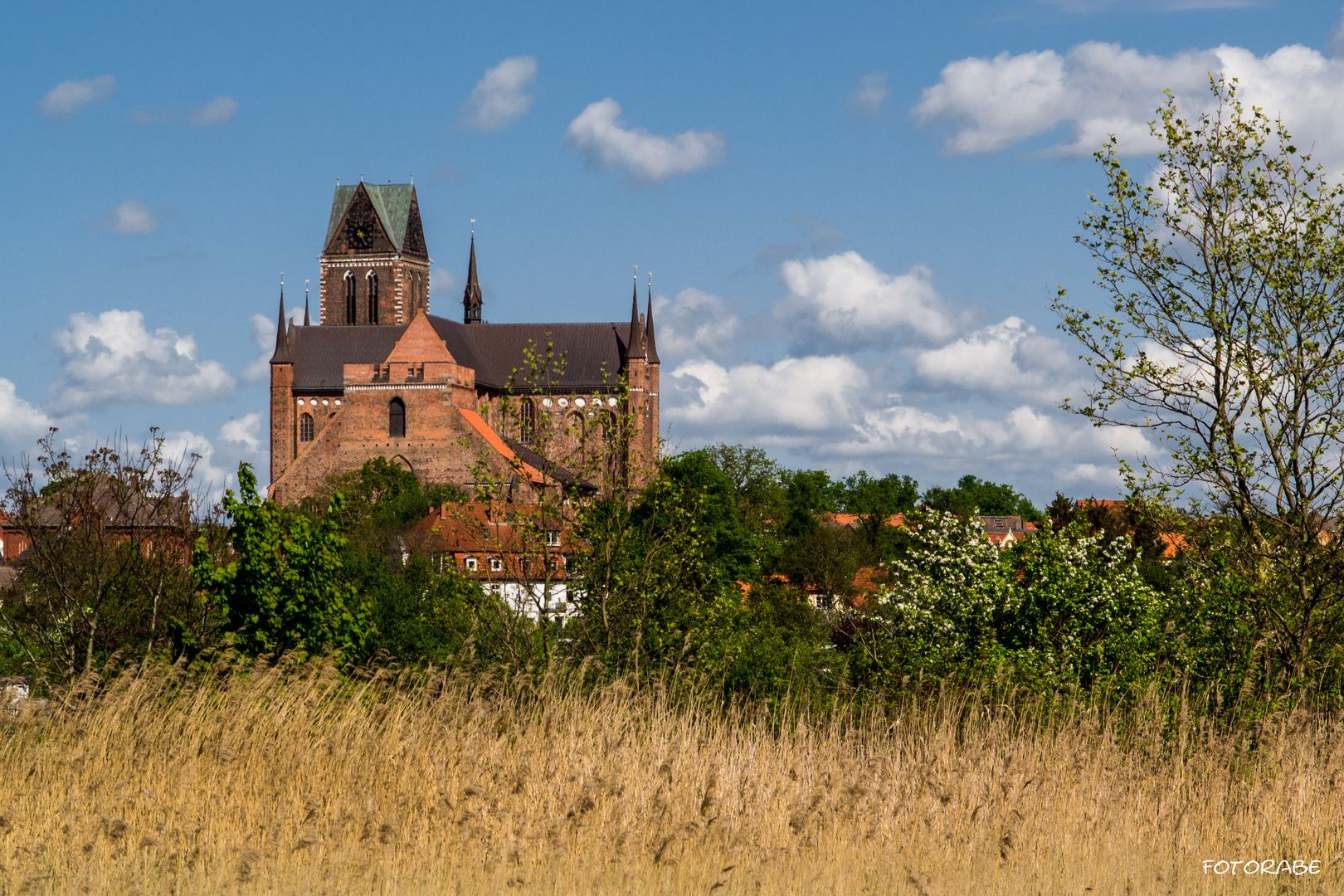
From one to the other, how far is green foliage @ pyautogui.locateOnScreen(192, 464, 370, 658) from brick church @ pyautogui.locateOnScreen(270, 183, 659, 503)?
4137 centimetres

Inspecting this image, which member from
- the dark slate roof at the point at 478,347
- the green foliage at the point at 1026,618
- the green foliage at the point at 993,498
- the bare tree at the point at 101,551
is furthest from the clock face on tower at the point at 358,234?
the green foliage at the point at 1026,618

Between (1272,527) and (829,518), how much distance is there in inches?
3098

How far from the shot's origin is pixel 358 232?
100000 mm

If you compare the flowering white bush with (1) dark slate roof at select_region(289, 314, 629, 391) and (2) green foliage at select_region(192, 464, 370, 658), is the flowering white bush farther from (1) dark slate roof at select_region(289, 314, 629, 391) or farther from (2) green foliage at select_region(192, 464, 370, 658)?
(1) dark slate roof at select_region(289, 314, 629, 391)

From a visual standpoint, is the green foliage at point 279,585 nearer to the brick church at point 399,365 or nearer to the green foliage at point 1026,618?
the green foliage at point 1026,618

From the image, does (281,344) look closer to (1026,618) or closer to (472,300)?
(472,300)

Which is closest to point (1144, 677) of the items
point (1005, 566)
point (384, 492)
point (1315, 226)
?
point (1315, 226)

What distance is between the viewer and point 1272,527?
9398 millimetres

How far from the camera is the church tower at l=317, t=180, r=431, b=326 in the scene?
9838cm

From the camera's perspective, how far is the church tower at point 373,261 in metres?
98.4

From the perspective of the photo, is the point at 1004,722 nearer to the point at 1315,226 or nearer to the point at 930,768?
the point at 930,768

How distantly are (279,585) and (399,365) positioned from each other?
63665 millimetres

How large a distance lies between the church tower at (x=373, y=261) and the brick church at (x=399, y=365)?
0.28ft

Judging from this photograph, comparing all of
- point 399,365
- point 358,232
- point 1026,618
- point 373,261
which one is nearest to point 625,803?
point 1026,618
